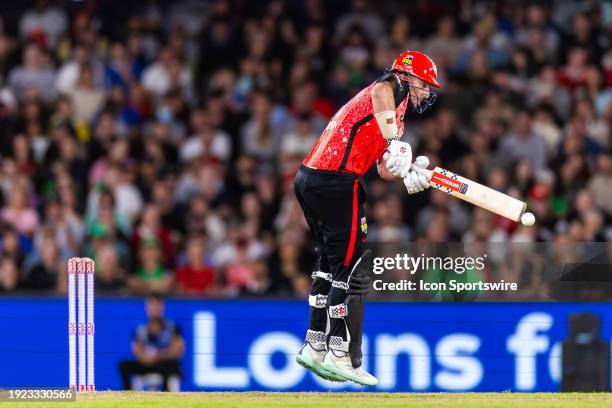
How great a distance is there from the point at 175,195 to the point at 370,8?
4.46 m

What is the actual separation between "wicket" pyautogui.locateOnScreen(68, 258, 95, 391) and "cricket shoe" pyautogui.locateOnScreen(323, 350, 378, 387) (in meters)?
2.16

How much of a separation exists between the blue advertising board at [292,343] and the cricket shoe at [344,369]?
1836 mm

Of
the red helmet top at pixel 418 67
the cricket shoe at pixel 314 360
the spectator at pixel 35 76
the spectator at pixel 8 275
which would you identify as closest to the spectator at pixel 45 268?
the spectator at pixel 8 275

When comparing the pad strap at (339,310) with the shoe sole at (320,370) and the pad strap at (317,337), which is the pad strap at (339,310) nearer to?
the pad strap at (317,337)

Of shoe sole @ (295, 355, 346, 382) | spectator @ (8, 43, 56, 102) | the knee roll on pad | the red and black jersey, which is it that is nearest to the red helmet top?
the red and black jersey

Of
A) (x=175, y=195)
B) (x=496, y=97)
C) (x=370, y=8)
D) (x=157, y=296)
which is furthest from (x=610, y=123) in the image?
(x=157, y=296)

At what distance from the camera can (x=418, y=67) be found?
12500 millimetres

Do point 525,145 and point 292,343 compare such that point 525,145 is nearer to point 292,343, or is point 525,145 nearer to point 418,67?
point 292,343

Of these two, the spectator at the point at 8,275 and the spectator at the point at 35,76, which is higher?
the spectator at the point at 35,76

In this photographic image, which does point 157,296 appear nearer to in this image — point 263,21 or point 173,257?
point 173,257

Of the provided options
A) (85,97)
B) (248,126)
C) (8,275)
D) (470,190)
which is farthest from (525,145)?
(470,190)

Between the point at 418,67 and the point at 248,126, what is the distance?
7377mm

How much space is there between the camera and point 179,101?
2002 cm

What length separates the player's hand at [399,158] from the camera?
12.1 meters
